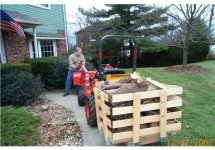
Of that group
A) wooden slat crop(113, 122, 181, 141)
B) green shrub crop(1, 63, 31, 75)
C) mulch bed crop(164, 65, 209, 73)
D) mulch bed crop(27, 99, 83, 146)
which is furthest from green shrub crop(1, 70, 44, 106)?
mulch bed crop(164, 65, 209, 73)

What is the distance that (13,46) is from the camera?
10.1 metres

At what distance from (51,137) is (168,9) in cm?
925

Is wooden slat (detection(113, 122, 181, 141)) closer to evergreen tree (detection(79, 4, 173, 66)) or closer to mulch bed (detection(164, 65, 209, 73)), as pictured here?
mulch bed (detection(164, 65, 209, 73))

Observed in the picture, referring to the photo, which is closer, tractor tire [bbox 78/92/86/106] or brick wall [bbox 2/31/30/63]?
tractor tire [bbox 78/92/86/106]

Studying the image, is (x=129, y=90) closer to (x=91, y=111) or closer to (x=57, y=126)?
(x=91, y=111)

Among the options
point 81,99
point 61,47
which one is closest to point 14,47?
point 61,47

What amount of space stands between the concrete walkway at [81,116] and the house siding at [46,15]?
4.90 metres

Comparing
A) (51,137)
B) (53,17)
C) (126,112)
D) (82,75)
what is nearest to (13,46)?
(53,17)

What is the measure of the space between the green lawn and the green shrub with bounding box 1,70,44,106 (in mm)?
3638

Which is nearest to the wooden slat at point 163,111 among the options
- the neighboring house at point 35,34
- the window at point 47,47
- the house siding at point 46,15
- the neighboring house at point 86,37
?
the neighboring house at point 35,34

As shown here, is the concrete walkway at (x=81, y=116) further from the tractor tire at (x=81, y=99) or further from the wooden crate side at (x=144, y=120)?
the wooden crate side at (x=144, y=120)

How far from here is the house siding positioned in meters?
10.9

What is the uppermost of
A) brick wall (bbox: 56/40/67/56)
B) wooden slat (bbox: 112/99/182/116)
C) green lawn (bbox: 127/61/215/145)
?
brick wall (bbox: 56/40/67/56)

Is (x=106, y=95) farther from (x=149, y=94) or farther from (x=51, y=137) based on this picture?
(x=51, y=137)
